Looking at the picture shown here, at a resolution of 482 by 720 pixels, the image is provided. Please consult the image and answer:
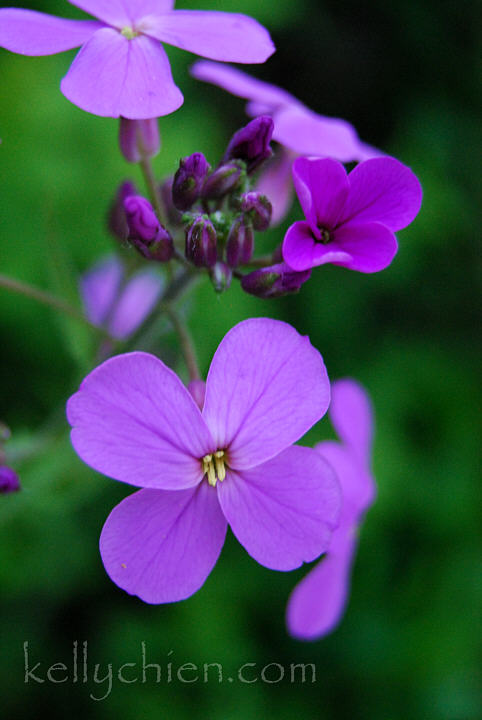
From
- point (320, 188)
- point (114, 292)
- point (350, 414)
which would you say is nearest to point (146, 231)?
point (320, 188)

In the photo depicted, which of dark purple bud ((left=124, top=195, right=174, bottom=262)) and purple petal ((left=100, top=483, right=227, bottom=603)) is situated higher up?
dark purple bud ((left=124, top=195, right=174, bottom=262))

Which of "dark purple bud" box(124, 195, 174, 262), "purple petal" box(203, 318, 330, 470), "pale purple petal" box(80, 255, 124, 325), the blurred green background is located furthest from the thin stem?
"pale purple petal" box(80, 255, 124, 325)

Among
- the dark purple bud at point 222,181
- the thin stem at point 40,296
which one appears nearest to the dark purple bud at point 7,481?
the thin stem at point 40,296

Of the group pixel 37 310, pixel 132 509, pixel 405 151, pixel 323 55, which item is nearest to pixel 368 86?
pixel 323 55

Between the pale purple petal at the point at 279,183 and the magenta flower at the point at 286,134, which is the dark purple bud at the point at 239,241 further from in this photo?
the pale purple petal at the point at 279,183

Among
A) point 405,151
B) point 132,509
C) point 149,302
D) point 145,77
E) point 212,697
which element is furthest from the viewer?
point 405,151

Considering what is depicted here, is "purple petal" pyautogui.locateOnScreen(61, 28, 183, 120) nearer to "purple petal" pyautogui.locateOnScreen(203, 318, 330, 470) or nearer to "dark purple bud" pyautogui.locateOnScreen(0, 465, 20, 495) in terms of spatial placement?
"purple petal" pyautogui.locateOnScreen(203, 318, 330, 470)

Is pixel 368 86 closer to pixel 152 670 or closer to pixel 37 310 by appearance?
pixel 37 310
